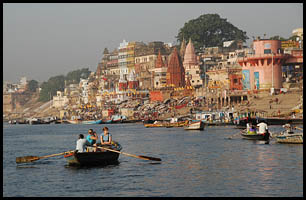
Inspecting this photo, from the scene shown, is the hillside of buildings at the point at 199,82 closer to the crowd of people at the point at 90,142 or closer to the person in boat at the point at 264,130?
the person in boat at the point at 264,130

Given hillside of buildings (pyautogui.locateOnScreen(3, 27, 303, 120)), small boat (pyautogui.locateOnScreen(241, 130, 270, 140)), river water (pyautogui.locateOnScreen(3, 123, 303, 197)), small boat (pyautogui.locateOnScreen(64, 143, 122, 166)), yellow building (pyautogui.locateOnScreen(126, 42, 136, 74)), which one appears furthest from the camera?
yellow building (pyautogui.locateOnScreen(126, 42, 136, 74))

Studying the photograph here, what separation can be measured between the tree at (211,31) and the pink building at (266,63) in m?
59.3

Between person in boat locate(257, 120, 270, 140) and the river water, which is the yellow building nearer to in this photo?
person in boat locate(257, 120, 270, 140)

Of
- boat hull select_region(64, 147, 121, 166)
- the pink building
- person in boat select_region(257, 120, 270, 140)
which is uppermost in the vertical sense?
the pink building

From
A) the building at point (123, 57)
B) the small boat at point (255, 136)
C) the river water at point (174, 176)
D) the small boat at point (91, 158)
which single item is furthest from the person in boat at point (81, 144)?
the building at point (123, 57)

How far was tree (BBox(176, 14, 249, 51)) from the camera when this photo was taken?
563ft

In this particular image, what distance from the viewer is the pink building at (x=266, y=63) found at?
110250 millimetres

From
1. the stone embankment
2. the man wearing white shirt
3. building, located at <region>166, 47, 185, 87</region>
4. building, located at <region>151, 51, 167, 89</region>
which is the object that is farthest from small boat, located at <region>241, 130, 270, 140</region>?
building, located at <region>151, 51, 167, 89</region>

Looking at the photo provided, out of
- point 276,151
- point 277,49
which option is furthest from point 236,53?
point 276,151

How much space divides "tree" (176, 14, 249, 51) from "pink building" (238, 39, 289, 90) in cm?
5928

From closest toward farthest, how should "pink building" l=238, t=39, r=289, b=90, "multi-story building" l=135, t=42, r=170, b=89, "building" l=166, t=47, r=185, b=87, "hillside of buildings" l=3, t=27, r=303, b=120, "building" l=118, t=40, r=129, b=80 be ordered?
1. "hillside of buildings" l=3, t=27, r=303, b=120
2. "pink building" l=238, t=39, r=289, b=90
3. "building" l=166, t=47, r=185, b=87
4. "multi-story building" l=135, t=42, r=170, b=89
5. "building" l=118, t=40, r=129, b=80

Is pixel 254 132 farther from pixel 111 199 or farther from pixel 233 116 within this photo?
pixel 233 116

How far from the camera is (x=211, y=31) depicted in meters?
174

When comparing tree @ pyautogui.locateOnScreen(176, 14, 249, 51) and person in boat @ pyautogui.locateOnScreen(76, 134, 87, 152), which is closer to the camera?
person in boat @ pyautogui.locateOnScreen(76, 134, 87, 152)
